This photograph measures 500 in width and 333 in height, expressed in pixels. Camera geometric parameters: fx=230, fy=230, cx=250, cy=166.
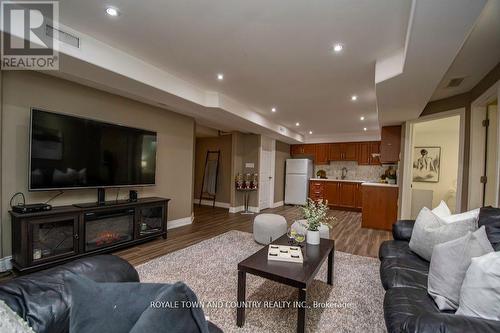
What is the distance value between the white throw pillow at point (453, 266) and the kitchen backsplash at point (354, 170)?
6198 mm

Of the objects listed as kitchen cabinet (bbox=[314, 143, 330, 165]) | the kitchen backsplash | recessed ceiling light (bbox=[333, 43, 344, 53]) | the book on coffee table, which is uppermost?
recessed ceiling light (bbox=[333, 43, 344, 53])

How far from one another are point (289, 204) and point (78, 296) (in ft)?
23.7

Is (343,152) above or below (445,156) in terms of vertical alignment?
above

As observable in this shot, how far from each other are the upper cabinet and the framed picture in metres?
1.70

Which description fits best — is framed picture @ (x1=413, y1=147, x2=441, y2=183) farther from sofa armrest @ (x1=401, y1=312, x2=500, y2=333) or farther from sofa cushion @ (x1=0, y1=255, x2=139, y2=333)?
sofa cushion @ (x1=0, y1=255, x2=139, y2=333)

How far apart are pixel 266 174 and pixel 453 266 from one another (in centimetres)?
547

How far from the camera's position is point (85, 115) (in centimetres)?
316

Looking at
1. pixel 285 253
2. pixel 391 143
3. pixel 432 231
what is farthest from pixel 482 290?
pixel 391 143

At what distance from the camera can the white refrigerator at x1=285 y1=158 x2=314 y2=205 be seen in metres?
7.41

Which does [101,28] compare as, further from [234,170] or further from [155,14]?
[234,170]

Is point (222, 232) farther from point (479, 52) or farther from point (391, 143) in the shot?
point (479, 52)

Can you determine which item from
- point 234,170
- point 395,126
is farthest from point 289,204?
point 395,126

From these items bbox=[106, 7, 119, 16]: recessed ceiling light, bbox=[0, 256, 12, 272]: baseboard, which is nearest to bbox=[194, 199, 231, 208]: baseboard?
bbox=[0, 256, 12, 272]: baseboard

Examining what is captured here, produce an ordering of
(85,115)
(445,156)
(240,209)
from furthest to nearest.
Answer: (240,209) < (445,156) < (85,115)
